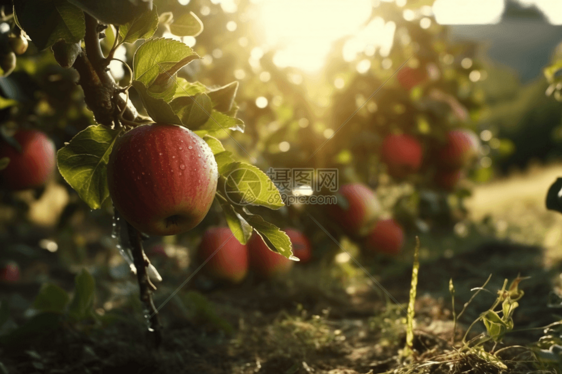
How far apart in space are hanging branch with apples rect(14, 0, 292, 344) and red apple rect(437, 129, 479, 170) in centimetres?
186

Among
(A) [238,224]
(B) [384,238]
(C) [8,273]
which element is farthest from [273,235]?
(C) [8,273]

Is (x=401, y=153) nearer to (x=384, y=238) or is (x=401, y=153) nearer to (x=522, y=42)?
(x=384, y=238)

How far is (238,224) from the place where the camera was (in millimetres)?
992

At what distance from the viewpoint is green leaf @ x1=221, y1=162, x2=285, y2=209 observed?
93 centimetres

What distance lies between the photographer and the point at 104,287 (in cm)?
227

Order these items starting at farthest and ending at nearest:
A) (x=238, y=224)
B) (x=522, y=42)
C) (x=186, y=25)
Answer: (x=522, y=42) < (x=186, y=25) < (x=238, y=224)

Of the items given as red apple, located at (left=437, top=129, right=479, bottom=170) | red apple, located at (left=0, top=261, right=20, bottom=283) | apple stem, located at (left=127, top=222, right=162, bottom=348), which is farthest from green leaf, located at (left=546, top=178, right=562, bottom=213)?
red apple, located at (left=0, top=261, right=20, bottom=283)

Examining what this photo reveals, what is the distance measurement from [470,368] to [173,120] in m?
0.86

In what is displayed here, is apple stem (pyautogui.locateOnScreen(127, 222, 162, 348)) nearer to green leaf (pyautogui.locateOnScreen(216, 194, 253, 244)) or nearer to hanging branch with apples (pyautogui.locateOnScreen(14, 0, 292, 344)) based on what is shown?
hanging branch with apples (pyautogui.locateOnScreen(14, 0, 292, 344))

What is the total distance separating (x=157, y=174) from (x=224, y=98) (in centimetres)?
28

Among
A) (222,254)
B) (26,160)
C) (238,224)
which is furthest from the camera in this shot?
(222,254)

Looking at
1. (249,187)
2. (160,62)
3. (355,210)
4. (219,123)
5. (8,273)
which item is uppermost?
(160,62)

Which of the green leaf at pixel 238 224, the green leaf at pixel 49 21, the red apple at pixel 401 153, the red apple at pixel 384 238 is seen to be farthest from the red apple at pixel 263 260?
the green leaf at pixel 49 21

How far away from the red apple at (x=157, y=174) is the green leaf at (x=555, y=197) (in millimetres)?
794
